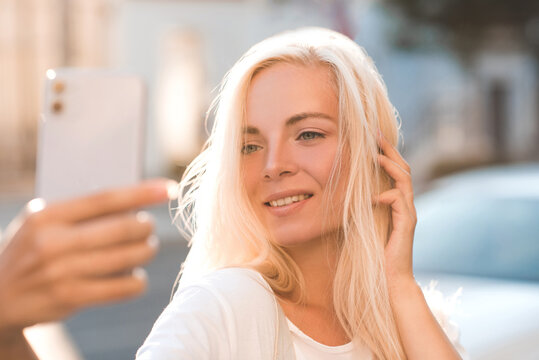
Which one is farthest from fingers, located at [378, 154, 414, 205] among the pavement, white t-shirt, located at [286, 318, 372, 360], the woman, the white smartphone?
the pavement

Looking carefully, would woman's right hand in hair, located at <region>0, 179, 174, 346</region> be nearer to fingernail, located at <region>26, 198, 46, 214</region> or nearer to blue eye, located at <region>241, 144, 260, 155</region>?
fingernail, located at <region>26, 198, 46, 214</region>

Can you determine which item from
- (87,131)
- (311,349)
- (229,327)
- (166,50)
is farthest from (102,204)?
(166,50)

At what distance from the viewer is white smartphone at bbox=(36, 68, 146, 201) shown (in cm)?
83

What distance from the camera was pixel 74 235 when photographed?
0.69m

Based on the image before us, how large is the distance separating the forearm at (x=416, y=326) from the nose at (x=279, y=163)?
15.0 inches

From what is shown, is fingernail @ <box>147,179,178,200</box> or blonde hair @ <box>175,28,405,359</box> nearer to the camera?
fingernail @ <box>147,179,178,200</box>

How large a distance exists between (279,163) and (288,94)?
0.58 ft

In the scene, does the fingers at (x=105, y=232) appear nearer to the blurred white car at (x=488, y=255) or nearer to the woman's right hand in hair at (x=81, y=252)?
the woman's right hand in hair at (x=81, y=252)

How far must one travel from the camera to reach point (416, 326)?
170 cm

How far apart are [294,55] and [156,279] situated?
639 cm

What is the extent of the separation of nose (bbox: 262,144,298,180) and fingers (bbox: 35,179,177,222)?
996mm

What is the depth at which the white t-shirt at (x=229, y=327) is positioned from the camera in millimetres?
1223

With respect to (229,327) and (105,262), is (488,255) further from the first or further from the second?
(105,262)

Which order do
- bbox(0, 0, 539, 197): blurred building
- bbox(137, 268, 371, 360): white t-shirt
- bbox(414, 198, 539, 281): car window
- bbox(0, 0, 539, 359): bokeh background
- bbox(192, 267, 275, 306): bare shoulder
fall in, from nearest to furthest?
bbox(137, 268, 371, 360): white t-shirt → bbox(192, 267, 275, 306): bare shoulder → bbox(414, 198, 539, 281): car window → bbox(0, 0, 539, 359): bokeh background → bbox(0, 0, 539, 197): blurred building
